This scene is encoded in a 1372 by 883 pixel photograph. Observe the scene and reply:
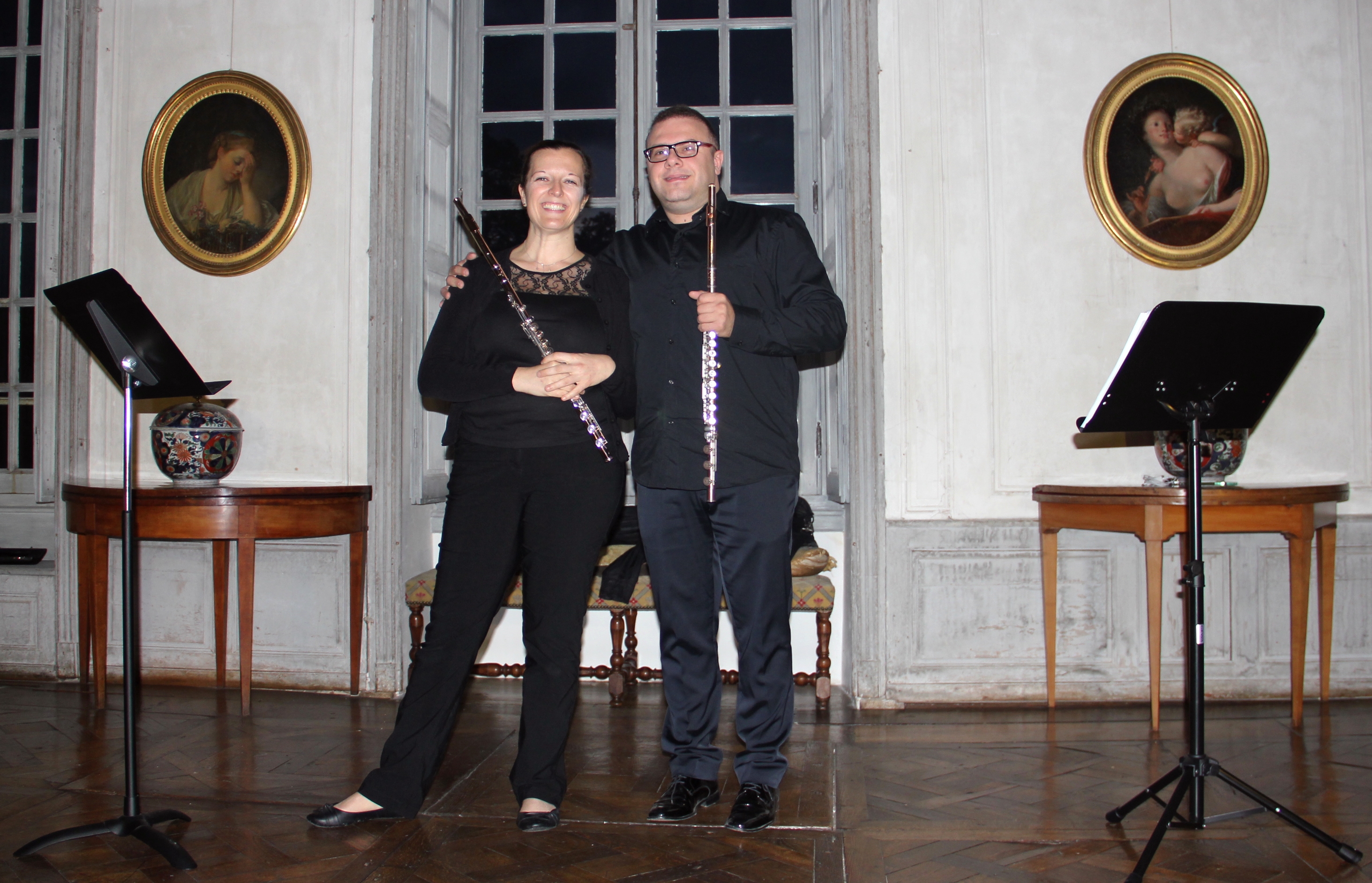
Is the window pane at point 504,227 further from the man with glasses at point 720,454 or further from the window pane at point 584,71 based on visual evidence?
the man with glasses at point 720,454

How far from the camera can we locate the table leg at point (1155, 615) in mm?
3018

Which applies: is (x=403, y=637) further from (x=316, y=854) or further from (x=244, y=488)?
(x=316, y=854)

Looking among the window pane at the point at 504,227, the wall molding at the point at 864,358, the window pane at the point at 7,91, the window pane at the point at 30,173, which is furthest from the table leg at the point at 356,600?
the window pane at the point at 7,91

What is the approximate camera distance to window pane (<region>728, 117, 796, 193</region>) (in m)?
4.31

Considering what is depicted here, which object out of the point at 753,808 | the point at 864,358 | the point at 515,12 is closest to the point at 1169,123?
the point at 864,358

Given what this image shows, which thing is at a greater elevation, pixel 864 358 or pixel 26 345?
pixel 26 345

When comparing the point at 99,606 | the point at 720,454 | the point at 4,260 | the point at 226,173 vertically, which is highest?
the point at 226,173

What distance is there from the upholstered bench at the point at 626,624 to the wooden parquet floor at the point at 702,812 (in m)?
0.15

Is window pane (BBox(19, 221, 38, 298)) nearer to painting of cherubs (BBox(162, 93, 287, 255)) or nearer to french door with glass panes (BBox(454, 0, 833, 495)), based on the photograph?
painting of cherubs (BBox(162, 93, 287, 255))

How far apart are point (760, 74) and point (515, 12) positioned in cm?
117

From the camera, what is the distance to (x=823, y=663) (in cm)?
349

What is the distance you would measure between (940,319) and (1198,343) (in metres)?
1.49

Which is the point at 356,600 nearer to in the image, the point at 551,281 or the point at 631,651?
the point at 631,651

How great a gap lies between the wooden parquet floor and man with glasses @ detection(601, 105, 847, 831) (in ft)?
0.74
